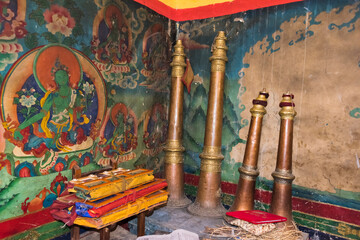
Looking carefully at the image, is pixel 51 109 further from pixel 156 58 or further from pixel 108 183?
pixel 156 58

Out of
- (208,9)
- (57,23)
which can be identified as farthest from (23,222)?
(208,9)

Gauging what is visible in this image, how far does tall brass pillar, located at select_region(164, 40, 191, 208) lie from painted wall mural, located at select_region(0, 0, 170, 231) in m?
0.30

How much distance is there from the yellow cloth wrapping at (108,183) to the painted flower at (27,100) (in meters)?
0.78

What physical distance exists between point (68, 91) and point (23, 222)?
126 centimetres

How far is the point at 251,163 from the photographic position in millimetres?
3066

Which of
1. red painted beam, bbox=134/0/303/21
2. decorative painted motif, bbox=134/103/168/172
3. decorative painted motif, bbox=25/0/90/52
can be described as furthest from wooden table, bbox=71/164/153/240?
red painted beam, bbox=134/0/303/21

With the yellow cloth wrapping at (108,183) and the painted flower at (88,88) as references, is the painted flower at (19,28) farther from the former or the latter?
the yellow cloth wrapping at (108,183)

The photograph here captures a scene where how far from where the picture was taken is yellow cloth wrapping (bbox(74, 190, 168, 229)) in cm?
218

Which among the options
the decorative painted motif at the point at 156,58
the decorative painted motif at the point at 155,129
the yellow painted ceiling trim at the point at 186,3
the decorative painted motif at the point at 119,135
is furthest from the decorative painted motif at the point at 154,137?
the yellow painted ceiling trim at the point at 186,3

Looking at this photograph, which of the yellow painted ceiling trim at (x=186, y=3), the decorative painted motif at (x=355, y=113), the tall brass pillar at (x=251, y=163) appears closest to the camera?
the decorative painted motif at (x=355, y=113)

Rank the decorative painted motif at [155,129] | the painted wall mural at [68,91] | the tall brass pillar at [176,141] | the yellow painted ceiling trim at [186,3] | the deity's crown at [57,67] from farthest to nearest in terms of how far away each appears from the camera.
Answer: the yellow painted ceiling trim at [186,3], the decorative painted motif at [155,129], the tall brass pillar at [176,141], the deity's crown at [57,67], the painted wall mural at [68,91]

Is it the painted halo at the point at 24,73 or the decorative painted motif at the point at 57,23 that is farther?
the decorative painted motif at the point at 57,23

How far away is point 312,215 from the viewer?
3.02 m

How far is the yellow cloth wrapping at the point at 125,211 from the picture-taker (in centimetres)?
218
